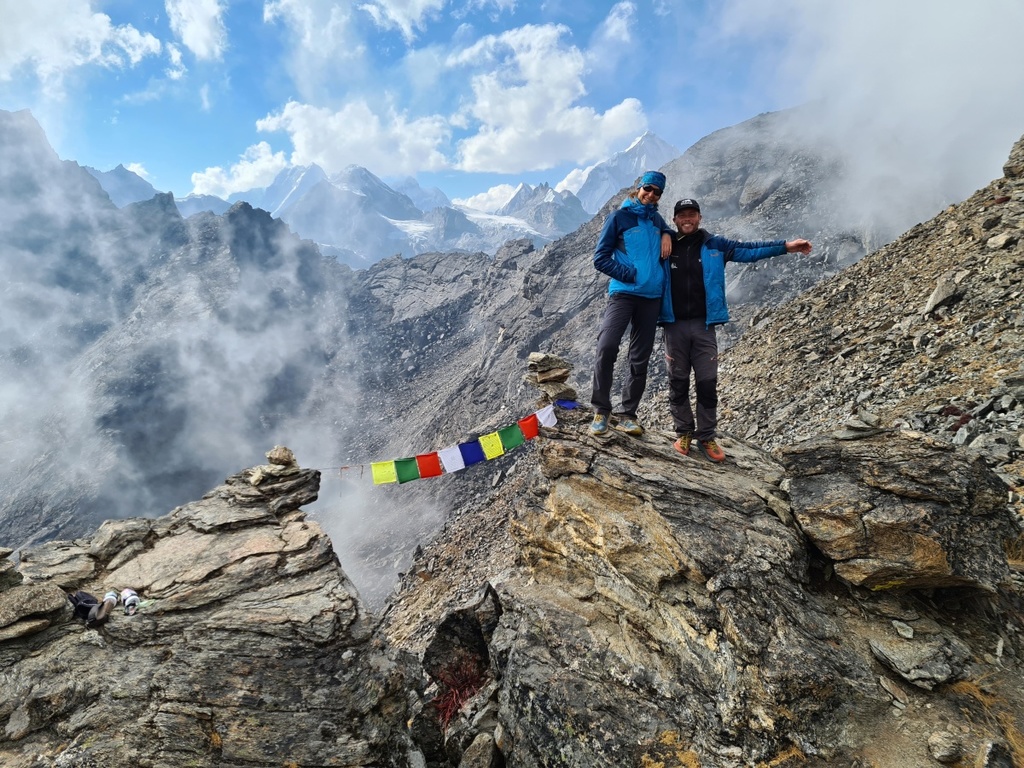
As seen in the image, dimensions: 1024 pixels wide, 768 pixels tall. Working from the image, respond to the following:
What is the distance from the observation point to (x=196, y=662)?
21.2 ft

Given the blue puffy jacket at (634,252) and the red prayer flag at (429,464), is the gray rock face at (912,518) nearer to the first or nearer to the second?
the blue puffy jacket at (634,252)

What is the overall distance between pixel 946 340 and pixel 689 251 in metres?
12.6

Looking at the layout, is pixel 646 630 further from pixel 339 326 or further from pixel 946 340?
pixel 339 326

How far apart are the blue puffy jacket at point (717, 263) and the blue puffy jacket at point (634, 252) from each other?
1.36 ft

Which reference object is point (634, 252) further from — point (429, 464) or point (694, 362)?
point (429, 464)

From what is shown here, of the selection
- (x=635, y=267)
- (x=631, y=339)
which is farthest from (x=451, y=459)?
(x=635, y=267)

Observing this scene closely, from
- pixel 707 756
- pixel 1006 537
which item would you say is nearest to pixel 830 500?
pixel 1006 537

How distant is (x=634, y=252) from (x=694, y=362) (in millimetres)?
2144

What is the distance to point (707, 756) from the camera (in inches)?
216

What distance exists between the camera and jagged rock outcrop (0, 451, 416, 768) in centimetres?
581

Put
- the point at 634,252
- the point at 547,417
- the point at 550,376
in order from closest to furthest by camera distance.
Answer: the point at 634,252 → the point at 547,417 → the point at 550,376

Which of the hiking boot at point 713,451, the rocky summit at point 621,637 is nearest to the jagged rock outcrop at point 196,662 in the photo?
the rocky summit at point 621,637

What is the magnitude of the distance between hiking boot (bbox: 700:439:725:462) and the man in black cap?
3.47ft

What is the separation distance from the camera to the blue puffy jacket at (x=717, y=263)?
24.6 ft
